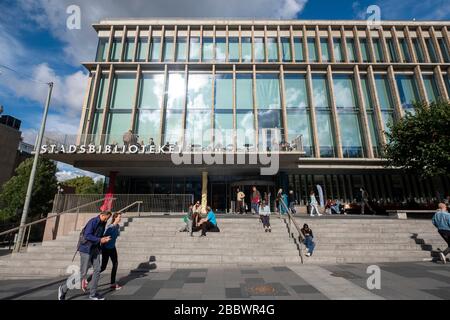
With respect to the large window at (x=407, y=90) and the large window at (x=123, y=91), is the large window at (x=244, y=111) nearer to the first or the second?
the large window at (x=123, y=91)

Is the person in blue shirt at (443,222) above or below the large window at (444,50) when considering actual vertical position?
below

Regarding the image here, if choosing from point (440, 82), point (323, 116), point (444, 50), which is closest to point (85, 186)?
point (323, 116)

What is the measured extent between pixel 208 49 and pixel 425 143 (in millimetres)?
22131

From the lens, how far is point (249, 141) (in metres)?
21.4

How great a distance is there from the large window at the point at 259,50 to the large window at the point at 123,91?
14.0m

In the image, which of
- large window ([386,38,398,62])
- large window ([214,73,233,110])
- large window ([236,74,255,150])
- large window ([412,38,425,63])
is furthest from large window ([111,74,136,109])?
large window ([412,38,425,63])

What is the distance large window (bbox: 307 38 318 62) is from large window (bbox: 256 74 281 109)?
15.7 ft

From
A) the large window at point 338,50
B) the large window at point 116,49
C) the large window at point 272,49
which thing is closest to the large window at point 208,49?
the large window at point 272,49

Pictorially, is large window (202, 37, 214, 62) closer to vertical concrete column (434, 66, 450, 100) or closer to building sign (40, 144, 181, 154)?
building sign (40, 144, 181, 154)

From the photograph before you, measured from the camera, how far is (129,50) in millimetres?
25109

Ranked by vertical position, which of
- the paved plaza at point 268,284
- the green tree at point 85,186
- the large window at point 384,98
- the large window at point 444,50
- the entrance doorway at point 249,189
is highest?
the large window at point 444,50

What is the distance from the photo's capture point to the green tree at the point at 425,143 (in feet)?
47.7

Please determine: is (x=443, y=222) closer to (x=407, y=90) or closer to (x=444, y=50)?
(x=407, y=90)

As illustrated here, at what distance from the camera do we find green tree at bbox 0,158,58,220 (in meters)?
23.0
